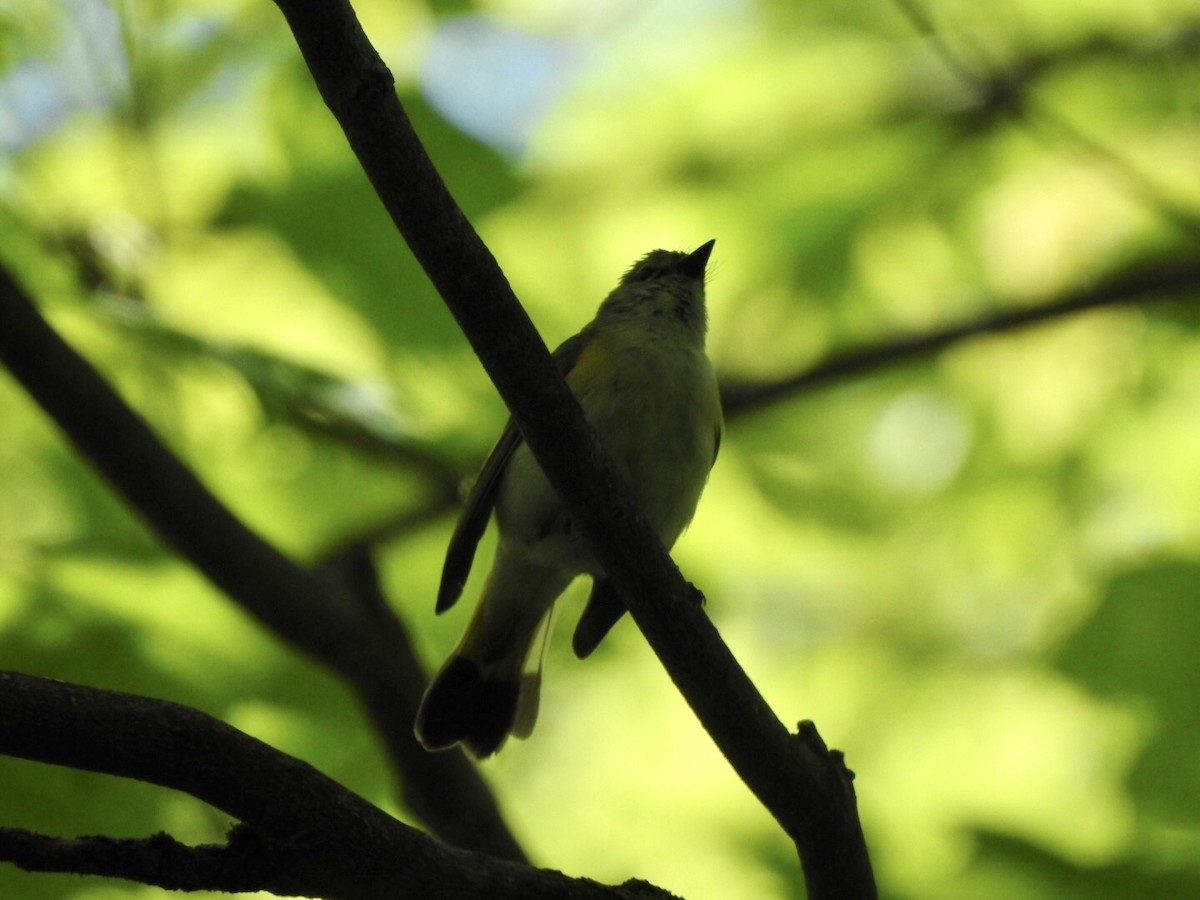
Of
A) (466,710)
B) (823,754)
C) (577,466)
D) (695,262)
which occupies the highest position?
(695,262)

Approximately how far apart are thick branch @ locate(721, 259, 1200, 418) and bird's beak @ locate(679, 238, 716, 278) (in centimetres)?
61

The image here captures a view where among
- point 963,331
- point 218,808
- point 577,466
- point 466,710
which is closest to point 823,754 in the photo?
point 577,466

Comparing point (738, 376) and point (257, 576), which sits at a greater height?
point (738, 376)

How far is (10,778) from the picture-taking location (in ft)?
14.3

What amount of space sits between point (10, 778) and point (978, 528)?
3.47m

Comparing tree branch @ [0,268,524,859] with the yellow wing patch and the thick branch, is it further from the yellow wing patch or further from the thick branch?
the thick branch

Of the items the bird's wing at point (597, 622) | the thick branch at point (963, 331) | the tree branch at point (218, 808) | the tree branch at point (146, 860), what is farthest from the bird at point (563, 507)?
the tree branch at point (146, 860)

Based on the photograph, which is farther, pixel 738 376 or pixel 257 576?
pixel 738 376

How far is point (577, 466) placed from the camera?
276 centimetres

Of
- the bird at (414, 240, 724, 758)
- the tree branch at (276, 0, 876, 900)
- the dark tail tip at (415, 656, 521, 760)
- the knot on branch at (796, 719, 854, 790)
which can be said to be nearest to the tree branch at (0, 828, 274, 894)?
the tree branch at (276, 0, 876, 900)

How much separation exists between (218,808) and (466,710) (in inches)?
78.9

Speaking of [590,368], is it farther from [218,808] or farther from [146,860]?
[146,860]

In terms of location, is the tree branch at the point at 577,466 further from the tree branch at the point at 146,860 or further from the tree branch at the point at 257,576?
the tree branch at the point at 257,576

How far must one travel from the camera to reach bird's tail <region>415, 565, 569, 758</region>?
425cm
